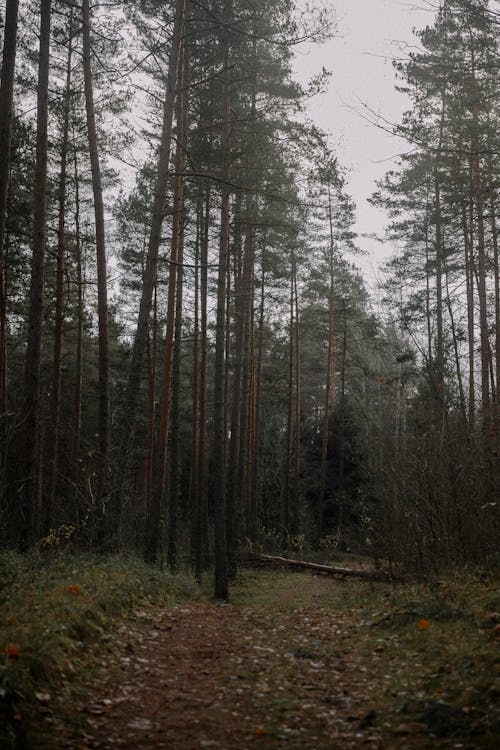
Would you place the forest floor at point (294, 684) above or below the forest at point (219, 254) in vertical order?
below

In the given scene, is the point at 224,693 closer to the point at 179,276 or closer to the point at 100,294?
the point at 100,294

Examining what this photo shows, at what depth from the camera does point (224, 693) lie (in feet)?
16.6

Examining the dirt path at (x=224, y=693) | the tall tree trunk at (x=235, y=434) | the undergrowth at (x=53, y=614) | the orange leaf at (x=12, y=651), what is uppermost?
the tall tree trunk at (x=235, y=434)

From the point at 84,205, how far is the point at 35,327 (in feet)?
35.9

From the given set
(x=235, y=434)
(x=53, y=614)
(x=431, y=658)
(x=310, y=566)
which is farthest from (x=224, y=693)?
(x=310, y=566)

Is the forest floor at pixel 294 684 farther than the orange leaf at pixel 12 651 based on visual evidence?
No

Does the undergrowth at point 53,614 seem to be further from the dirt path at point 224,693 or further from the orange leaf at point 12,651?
the dirt path at point 224,693

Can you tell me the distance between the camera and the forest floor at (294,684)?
407 centimetres

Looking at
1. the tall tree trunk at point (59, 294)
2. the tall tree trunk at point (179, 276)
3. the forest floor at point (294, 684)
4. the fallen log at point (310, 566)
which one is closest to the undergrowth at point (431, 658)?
the forest floor at point (294, 684)

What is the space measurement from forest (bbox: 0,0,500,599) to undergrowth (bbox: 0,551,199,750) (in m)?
1.33

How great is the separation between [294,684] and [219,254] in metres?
9.93

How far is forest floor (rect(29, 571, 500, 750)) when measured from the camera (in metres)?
4.07

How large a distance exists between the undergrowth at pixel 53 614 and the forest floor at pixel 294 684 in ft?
0.55

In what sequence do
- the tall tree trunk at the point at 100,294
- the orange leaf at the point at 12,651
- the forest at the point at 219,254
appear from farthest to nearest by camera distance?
1. the tall tree trunk at the point at 100,294
2. the forest at the point at 219,254
3. the orange leaf at the point at 12,651
